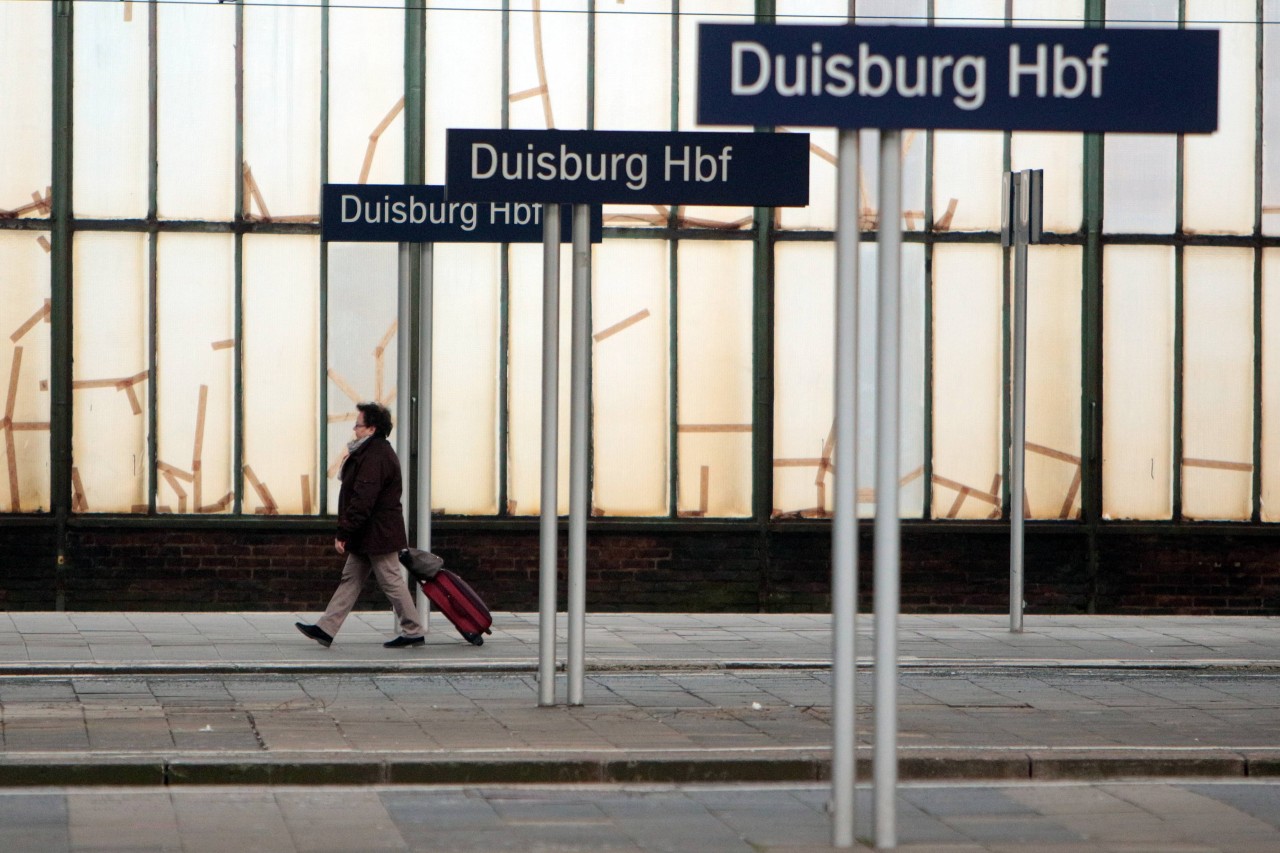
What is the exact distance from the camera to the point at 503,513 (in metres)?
16.3

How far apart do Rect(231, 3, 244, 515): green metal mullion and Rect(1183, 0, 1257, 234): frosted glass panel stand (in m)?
8.00

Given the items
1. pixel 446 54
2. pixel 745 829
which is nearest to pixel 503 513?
pixel 446 54

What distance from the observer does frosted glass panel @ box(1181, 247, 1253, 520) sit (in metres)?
16.6

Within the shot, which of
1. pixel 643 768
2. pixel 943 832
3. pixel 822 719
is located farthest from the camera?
pixel 822 719

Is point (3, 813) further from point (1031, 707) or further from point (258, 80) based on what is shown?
point (258, 80)

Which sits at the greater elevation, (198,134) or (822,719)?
(198,134)

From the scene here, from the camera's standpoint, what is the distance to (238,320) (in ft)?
52.5

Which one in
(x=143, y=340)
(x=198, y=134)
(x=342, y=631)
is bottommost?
(x=342, y=631)

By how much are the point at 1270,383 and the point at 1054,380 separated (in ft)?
6.12

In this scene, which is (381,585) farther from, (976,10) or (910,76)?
(976,10)

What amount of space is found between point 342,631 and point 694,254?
178 inches

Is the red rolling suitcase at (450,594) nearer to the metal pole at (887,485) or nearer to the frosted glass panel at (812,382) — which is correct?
the frosted glass panel at (812,382)

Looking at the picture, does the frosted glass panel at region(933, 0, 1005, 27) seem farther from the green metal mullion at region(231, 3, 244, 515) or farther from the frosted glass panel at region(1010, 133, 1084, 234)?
the green metal mullion at region(231, 3, 244, 515)

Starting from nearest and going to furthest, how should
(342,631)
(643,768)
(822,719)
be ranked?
(643,768) < (822,719) < (342,631)
